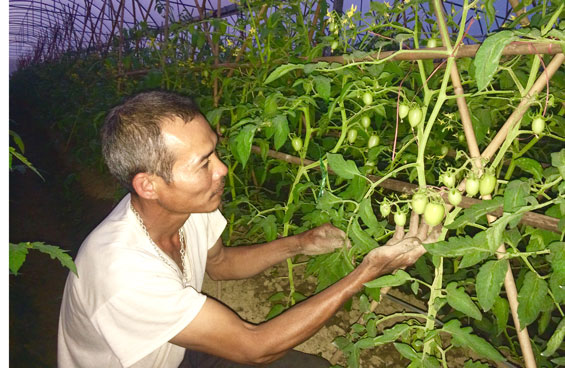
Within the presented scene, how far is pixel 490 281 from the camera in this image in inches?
32.6

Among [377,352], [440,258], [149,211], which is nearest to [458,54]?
[440,258]

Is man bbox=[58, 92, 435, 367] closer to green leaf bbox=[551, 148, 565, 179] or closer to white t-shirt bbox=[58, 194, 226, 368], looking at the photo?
white t-shirt bbox=[58, 194, 226, 368]

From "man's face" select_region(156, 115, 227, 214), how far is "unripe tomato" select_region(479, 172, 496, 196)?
0.78m

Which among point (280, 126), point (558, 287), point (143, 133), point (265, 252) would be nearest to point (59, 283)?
point (265, 252)

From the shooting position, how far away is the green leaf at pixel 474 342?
2.84 feet

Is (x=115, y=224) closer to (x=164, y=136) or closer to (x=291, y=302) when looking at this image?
(x=164, y=136)

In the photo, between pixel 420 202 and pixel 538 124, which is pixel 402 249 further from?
pixel 538 124

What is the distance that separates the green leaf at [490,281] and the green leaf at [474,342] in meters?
0.10

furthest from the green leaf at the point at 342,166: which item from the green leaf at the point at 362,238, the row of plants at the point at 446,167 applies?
the green leaf at the point at 362,238

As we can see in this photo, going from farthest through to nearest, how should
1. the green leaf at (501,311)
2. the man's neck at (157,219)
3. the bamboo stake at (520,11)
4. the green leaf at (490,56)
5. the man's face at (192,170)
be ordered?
the man's neck at (157,219) → the man's face at (192,170) → the green leaf at (501,311) → the bamboo stake at (520,11) → the green leaf at (490,56)

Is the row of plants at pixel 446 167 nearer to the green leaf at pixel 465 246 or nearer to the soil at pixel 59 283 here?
the green leaf at pixel 465 246

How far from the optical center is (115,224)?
136cm
